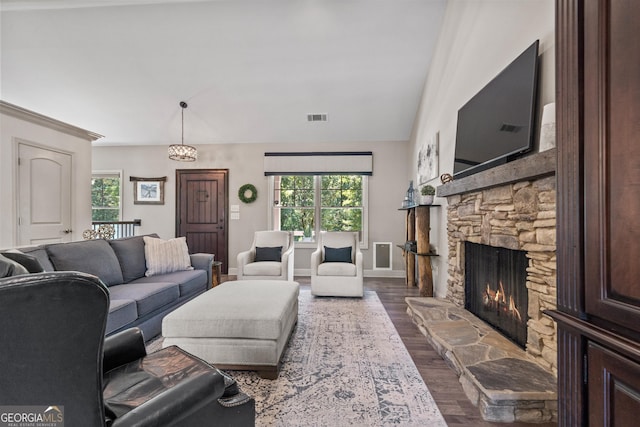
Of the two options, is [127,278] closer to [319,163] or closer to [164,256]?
[164,256]

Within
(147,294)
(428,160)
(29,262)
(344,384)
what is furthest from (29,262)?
(428,160)

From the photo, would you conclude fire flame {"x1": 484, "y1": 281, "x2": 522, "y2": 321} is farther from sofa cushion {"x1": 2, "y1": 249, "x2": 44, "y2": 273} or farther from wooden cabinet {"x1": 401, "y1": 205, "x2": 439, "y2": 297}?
sofa cushion {"x1": 2, "y1": 249, "x2": 44, "y2": 273}

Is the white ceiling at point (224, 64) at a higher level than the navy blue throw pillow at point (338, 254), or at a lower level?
higher

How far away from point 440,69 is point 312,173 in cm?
277

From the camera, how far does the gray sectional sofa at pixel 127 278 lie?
228 centimetres

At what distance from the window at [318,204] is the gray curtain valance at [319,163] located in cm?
13

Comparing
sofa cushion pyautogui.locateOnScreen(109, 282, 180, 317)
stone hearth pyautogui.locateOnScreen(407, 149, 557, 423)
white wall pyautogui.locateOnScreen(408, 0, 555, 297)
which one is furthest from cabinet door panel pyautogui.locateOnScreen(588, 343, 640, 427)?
sofa cushion pyautogui.locateOnScreen(109, 282, 180, 317)

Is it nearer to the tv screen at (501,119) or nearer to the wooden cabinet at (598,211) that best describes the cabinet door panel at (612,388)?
the wooden cabinet at (598,211)

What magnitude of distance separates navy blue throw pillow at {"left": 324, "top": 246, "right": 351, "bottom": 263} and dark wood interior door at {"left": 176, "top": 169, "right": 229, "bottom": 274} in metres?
2.40

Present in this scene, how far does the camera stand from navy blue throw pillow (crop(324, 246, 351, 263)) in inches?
167

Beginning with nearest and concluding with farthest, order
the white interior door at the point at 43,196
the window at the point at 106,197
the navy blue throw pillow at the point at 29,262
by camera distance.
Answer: the navy blue throw pillow at the point at 29,262 → the white interior door at the point at 43,196 → the window at the point at 106,197

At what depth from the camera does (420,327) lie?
2705 mm

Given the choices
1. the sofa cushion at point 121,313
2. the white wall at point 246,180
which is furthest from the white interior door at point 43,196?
the sofa cushion at point 121,313

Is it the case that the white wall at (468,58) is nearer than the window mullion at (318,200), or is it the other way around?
the white wall at (468,58)
